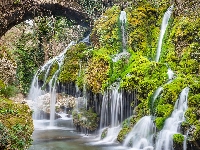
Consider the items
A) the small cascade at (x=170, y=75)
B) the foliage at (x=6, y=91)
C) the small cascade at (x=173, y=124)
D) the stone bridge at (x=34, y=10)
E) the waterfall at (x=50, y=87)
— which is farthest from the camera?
the waterfall at (x=50, y=87)

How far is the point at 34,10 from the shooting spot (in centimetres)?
1593

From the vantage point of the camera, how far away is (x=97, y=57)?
15102 millimetres

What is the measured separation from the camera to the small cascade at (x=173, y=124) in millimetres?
10266

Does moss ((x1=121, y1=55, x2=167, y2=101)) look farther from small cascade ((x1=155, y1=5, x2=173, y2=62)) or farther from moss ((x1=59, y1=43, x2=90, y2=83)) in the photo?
moss ((x1=59, y1=43, x2=90, y2=83))

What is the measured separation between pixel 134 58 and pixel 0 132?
9.49 metres

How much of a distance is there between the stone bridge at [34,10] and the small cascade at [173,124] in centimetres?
883

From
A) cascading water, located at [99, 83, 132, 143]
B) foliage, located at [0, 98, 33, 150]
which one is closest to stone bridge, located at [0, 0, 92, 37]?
cascading water, located at [99, 83, 132, 143]

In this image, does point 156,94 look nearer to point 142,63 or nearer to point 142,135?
point 142,135

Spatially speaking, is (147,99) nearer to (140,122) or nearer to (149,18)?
(140,122)

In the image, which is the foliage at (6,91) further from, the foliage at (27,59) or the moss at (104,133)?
the foliage at (27,59)

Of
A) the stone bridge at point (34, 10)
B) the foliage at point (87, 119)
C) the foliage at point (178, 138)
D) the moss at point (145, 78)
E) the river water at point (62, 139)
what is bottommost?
the river water at point (62, 139)

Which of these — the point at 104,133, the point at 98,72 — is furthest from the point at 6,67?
the point at 104,133

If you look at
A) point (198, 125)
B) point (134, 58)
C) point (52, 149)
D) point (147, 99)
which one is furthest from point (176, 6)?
point (52, 149)

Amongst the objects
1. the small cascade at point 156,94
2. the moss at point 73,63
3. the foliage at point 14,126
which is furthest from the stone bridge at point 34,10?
the foliage at point 14,126
